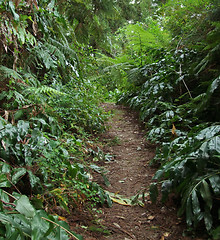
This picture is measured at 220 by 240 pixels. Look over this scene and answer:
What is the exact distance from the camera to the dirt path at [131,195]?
1506 mm

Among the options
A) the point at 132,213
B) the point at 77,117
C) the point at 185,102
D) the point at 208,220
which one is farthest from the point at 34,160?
the point at 185,102

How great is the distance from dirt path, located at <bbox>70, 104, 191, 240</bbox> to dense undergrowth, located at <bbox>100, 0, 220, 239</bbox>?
0.16 meters

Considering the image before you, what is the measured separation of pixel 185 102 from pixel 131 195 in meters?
1.84

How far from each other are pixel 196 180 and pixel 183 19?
Result: 3.65 metres

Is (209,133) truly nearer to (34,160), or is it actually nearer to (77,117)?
(34,160)

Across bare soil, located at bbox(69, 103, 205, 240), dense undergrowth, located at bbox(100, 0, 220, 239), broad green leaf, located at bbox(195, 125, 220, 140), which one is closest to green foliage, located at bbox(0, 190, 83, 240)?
bare soil, located at bbox(69, 103, 205, 240)

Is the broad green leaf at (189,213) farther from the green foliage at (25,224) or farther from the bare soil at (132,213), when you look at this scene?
the green foliage at (25,224)

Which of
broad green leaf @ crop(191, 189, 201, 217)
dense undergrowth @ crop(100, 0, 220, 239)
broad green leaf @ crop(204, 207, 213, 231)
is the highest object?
dense undergrowth @ crop(100, 0, 220, 239)

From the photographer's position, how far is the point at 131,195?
2045 millimetres

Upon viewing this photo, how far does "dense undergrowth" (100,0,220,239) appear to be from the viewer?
1.42m

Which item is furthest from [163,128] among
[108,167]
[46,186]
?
[46,186]

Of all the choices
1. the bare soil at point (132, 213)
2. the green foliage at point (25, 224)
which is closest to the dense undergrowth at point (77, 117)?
the green foliage at point (25, 224)

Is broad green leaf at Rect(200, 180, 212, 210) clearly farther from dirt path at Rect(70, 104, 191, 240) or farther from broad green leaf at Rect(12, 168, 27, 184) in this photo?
broad green leaf at Rect(12, 168, 27, 184)

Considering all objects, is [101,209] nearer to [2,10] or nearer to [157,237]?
[157,237]
